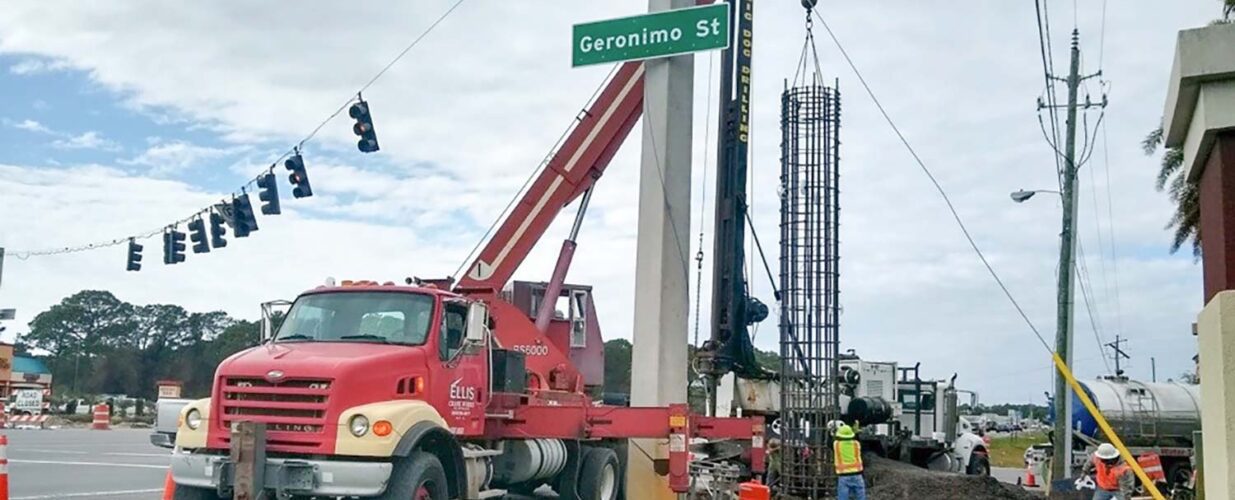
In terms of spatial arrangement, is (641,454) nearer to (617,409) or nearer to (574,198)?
(617,409)

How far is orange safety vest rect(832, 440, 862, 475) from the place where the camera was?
1553 cm

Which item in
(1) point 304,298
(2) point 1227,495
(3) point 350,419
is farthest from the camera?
(1) point 304,298

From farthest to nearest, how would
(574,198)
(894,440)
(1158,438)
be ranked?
1. (1158,438)
2. (894,440)
3. (574,198)

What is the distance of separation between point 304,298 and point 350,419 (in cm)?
231

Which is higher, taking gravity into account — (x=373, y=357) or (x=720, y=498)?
(x=373, y=357)

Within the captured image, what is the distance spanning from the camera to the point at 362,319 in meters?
12.3

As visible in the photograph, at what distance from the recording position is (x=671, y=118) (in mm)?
15656

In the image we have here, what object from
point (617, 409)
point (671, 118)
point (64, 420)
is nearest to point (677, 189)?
point (671, 118)

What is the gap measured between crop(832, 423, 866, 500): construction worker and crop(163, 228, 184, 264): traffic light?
1416 centimetres

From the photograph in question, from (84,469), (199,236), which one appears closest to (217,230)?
(199,236)

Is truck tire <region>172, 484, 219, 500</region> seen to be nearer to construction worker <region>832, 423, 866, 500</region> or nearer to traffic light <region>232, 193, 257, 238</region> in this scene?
construction worker <region>832, 423, 866, 500</region>

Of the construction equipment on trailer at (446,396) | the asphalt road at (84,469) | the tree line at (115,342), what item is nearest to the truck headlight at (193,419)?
the construction equipment on trailer at (446,396)

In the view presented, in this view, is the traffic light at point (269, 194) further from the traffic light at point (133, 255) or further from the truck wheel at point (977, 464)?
the truck wheel at point (977, 464)

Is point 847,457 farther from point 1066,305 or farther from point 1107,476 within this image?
point 1066,305
